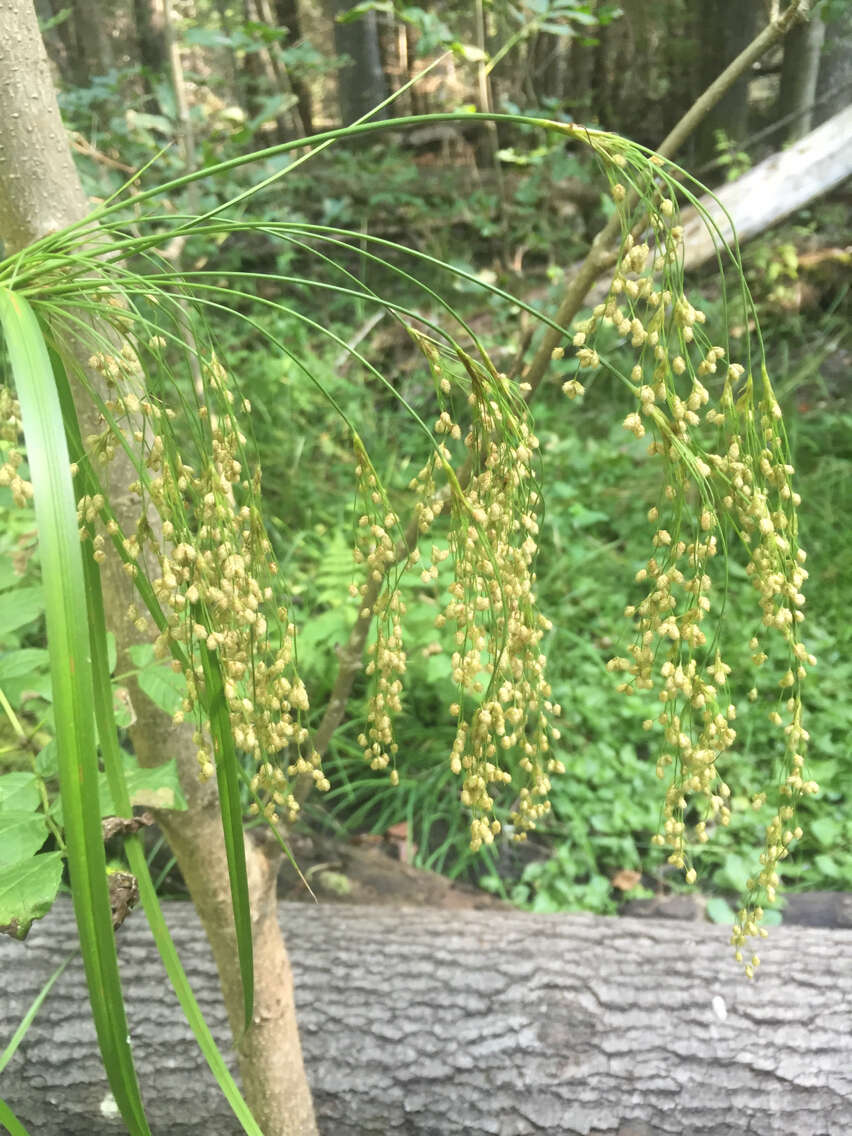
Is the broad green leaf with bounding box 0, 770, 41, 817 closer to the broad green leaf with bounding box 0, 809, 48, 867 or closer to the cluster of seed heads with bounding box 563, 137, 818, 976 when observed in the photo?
the broad green leaf with bounding box 0, 809, 48, 867

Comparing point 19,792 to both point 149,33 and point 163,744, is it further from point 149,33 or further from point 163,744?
point 149,33

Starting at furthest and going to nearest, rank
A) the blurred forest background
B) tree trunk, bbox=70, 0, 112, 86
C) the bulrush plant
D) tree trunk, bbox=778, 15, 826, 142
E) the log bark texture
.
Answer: tree trunk, bbox=70, 0, 112, 86 → tree trunk, bbox=778, 15, 826, 142 → the blurred forest background → the log bark texture → the bulrush plant

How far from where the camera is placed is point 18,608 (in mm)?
1005

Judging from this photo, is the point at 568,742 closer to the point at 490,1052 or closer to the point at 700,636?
the point at 490,1052

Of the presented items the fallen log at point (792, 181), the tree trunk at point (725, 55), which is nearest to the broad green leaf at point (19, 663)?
the fallen log at point (792, 181)

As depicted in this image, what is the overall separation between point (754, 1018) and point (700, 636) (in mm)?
1172

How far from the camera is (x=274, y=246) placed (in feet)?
15.1

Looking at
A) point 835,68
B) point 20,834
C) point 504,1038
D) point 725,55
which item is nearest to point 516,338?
point 835,68

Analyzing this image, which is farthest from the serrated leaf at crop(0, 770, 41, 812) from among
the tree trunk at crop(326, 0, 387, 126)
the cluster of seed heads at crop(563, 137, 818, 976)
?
the tree trunk at crop(326, 0, 387, 126)

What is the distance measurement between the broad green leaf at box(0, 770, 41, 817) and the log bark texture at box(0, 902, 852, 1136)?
103 centimetres

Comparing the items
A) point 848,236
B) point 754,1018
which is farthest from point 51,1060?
point 848,236

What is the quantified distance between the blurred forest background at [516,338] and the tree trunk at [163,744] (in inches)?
6.3

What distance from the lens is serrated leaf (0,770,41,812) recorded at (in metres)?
0.79

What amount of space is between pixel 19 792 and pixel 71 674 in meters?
0.42
